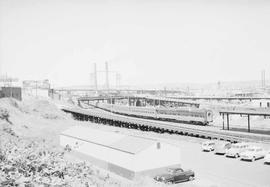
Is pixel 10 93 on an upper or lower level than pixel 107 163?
upper

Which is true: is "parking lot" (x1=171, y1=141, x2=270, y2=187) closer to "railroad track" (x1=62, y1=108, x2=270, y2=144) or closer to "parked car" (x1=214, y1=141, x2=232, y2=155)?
"parked car" (x1=214, y1=141, x2=232, y2=155)

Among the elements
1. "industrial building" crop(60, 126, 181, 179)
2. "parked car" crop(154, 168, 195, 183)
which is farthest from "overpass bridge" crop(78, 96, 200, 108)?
"parked car" crop(154, 168, 195, 183)

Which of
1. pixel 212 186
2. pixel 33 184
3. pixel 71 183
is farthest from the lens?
pixel 212 186

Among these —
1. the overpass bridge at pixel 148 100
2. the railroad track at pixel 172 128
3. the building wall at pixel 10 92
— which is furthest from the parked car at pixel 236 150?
the overpass bridge at pixel 148 100

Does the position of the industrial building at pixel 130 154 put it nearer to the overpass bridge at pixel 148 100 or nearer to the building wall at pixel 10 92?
the building wall at pixel 10 92

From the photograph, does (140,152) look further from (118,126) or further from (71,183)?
(118,126)

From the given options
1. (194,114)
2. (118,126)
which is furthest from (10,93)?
(194,114)

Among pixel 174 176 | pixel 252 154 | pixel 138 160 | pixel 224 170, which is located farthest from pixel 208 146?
pixel 174 176
